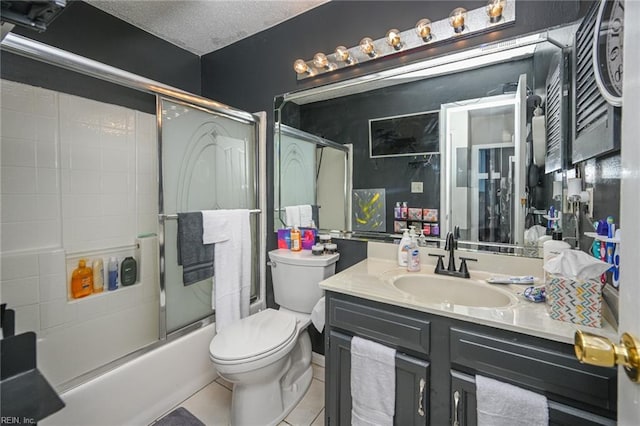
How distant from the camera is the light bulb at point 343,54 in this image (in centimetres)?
168

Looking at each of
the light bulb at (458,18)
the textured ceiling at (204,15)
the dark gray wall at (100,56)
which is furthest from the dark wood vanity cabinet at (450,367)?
the dark gray wall at (100,56)

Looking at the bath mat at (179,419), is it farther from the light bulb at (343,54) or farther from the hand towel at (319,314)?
the light bulb at (343,54)

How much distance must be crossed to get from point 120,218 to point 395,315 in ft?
6.61

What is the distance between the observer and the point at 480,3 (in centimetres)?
136

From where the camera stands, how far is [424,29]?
1430 mm

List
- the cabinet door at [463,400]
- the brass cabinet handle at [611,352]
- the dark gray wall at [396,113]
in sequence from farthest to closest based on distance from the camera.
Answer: the dark gray wall at [396,113], the cabinet door at [463,400], the brass cabinet handle at [611,352]

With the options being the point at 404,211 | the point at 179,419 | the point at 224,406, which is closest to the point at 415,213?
the point at 404,211

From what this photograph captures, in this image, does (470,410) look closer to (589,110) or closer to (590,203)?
(590,203)

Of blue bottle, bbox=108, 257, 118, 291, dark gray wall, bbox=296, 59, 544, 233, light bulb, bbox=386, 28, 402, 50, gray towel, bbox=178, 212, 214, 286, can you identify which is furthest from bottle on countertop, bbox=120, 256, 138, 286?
light bulb, bbox=386, 28, 402, 50

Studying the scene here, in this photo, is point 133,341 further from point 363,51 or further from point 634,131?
point 634,131

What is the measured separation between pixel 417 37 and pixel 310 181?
1.07 meters

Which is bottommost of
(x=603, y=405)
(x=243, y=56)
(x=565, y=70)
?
(x=603, y=405)

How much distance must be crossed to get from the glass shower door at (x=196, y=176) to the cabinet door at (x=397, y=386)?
1.07 m

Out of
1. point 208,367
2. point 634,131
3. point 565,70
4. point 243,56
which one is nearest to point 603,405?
point 634,131
